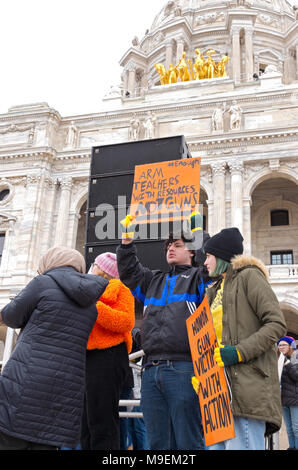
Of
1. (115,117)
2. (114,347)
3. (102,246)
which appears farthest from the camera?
(115,117)

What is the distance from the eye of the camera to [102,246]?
25.0 feet

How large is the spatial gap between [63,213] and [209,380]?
21.3 metres

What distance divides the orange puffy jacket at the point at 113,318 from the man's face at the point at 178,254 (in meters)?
0.55

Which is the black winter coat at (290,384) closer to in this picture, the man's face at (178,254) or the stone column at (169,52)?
the man's face at (178,254)

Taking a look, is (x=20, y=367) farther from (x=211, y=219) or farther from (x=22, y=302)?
(x=211, y=219)

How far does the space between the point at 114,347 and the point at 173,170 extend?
9.22 feet

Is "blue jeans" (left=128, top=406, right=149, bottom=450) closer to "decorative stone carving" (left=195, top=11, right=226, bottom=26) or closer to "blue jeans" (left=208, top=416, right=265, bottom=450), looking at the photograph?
"blue jeans" (left=208, top=416, right=265, bottom=450)

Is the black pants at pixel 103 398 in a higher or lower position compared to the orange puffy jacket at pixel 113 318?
lower

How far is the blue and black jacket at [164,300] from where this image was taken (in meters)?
3.82

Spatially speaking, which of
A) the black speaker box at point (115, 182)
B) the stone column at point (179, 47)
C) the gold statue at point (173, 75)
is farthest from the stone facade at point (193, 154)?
the stone column at point (179, 47)

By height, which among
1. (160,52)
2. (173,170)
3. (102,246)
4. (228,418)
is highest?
(160,52)

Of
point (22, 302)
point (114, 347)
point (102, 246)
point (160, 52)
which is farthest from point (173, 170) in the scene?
point (160, 52)

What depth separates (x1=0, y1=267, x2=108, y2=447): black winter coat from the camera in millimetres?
3121

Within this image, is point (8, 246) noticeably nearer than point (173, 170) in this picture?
No
